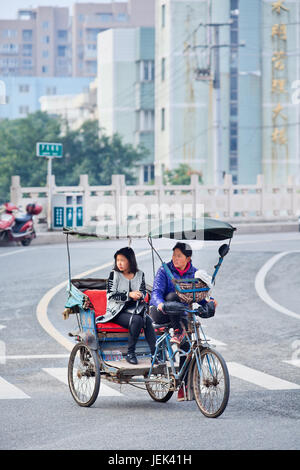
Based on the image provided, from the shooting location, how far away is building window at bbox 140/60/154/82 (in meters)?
91.3

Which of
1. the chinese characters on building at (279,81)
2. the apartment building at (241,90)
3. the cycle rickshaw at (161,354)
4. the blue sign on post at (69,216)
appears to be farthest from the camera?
the apartment building at (241,90)

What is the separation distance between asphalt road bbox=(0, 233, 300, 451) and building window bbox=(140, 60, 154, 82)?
6831 cm

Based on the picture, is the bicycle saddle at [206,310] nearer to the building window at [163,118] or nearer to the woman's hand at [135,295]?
the woman's hand at [135,295]

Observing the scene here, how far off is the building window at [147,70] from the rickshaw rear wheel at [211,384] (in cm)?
8332

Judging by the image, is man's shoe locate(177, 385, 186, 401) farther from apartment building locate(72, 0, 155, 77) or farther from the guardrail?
apartment building locate(72, 0, 155, 77)

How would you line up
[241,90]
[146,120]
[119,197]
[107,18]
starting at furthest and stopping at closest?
[107,18]
[146,120]
[241,90]
[119,197]

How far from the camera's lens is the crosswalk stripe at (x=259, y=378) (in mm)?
11016

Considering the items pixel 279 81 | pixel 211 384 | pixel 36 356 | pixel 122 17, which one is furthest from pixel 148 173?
pixel 122 17

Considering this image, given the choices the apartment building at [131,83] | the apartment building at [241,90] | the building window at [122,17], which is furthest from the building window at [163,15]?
the building window at [122,17]

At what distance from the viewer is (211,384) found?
8992mm

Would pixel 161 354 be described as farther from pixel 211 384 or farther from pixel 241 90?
pixel 241 90

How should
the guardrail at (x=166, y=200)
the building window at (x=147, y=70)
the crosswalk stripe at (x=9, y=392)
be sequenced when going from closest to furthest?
the crosswalk stripe at (x=9, y=392) < the guardrail at (x=166, y=200) < the building window at (x=147, y=70)

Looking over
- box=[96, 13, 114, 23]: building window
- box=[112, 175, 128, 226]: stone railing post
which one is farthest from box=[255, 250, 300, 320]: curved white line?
box=[96, 13, 114, 23]: building window

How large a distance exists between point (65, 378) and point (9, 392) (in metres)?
1.14
